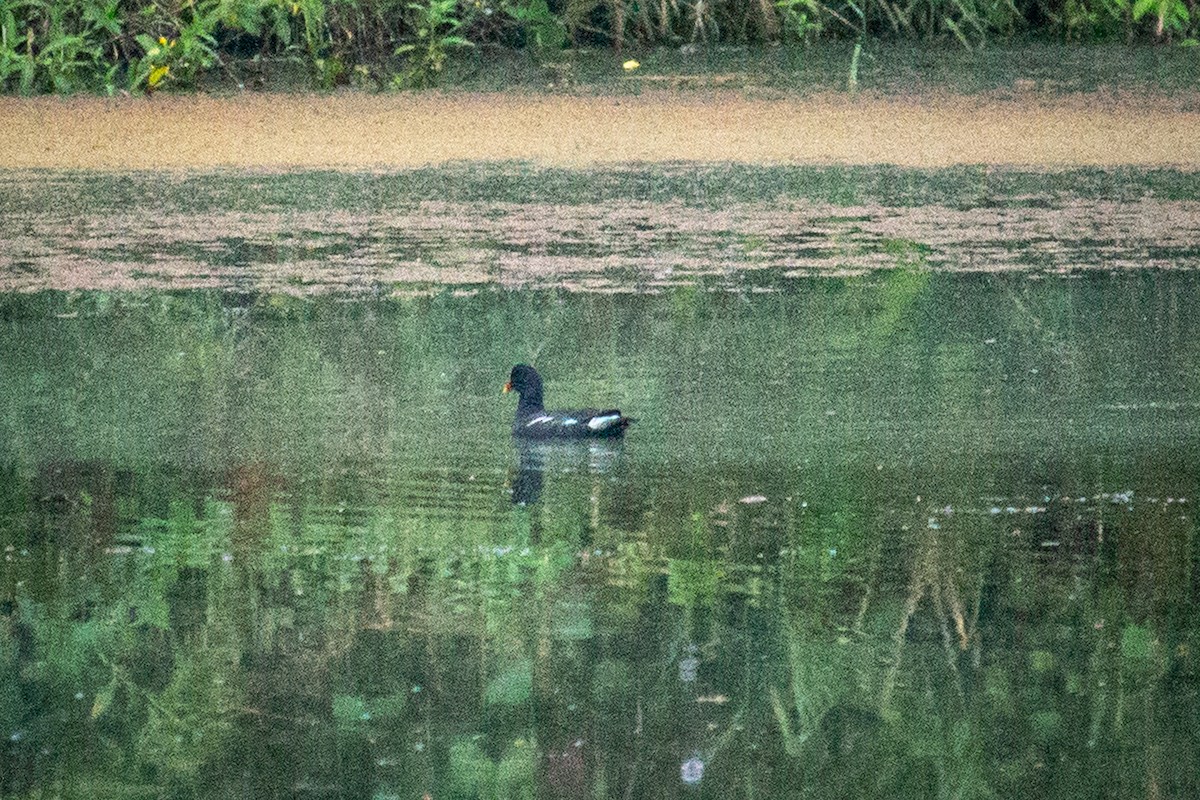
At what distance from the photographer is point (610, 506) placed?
455 centimetres

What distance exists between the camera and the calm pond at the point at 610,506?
3.14 meters

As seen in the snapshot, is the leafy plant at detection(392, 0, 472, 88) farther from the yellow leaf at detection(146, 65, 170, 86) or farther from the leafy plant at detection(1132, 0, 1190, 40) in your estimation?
the leafy plant at detection(1132, 0, 1190, 40)

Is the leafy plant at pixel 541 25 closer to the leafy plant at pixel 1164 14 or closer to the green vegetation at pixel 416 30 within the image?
the green vegetation at pixel 416 30

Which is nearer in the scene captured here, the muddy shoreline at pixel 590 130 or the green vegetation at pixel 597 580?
the green vegetation at pixel 597 580

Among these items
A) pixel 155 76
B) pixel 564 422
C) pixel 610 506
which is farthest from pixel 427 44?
pixel 610 506

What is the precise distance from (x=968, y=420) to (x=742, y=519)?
109 cm

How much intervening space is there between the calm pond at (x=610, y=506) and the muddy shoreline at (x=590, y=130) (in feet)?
4.58

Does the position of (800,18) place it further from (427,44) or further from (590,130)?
(590,130)

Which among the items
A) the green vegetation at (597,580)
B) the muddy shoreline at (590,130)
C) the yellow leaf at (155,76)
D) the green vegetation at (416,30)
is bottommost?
the green vegetation at (597,580)

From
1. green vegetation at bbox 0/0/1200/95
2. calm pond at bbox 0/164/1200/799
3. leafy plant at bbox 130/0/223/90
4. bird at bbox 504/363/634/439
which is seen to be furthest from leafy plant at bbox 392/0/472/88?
bird at bbox 504/363/634/439

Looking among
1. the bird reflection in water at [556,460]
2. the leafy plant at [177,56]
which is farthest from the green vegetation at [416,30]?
the bird reflection in water at [556,460]

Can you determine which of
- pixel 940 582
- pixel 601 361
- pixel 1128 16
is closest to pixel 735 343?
pixel 601 361

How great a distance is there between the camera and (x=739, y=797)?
9.56 ft

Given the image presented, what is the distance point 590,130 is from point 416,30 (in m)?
2.26
